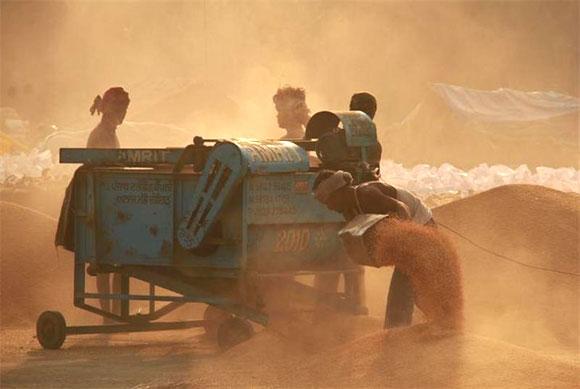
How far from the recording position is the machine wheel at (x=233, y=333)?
12.4 meters

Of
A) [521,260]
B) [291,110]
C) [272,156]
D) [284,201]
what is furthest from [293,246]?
[521,260]

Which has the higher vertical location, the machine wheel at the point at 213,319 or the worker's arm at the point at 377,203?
the worker's arm at the point at 377,203

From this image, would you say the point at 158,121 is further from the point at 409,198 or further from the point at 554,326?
the point at 409,198

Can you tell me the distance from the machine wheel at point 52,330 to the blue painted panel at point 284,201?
6.93ft

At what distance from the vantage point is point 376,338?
1054cm

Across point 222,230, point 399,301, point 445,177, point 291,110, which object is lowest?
point 399,301

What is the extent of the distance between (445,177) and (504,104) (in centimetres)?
631

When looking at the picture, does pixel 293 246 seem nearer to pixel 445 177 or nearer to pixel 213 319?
pixel 213 319

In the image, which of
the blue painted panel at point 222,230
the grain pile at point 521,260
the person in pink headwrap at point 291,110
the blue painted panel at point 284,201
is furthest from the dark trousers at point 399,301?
the person in pink headwrap at point 291,110

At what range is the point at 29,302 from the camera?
15.5 metres

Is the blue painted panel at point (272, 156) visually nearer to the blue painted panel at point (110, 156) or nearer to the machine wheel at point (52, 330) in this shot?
the blue painted panel at point (110, 156)

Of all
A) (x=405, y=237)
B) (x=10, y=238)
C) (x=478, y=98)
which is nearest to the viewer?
(x=405, y=237)

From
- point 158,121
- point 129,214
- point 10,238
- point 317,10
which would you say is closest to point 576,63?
point 317,10

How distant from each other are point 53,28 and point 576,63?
11867 mm
